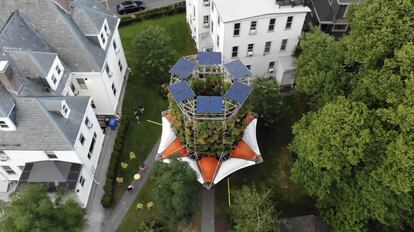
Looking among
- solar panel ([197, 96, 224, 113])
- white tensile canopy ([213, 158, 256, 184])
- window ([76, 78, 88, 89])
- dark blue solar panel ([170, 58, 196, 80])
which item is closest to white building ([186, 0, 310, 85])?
dark blue solar panel ([170, 58, 196, 80])

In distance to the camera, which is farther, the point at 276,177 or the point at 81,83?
the point at 276,177

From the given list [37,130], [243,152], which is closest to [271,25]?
[243,152]

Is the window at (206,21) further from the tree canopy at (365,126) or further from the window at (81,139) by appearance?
the window at (81,139)

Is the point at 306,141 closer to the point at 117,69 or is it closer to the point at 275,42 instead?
the point at 275,42

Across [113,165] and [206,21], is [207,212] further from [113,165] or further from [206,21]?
[206,21]

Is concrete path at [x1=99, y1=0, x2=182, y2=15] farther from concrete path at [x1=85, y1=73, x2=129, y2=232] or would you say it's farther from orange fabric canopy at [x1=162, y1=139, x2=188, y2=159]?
orange fabric canopy at [x1=162, y1=139, x2=188, y2=159]
